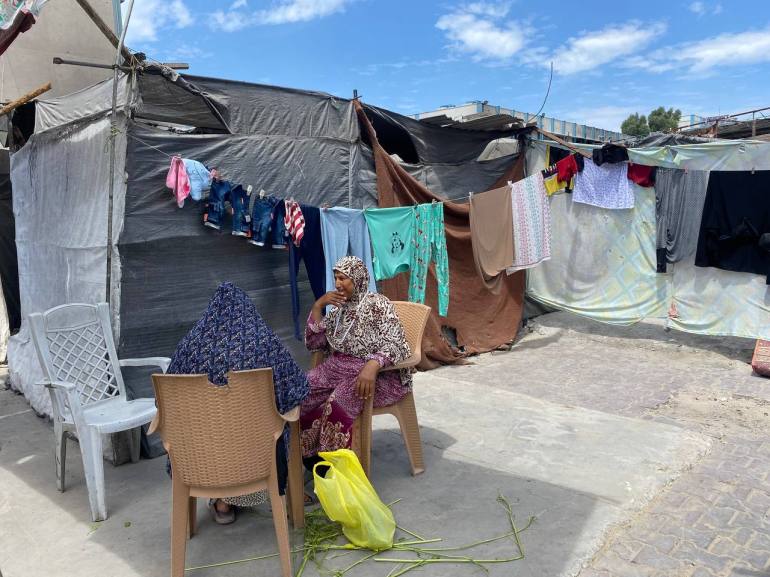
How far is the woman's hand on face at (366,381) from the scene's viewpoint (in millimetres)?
3045

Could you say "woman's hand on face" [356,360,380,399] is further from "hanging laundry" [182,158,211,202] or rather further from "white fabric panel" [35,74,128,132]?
"white fabric panel" [35,74,128,132]

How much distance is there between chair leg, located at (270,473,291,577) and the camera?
2.41 metres

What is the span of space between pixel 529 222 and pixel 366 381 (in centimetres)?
402

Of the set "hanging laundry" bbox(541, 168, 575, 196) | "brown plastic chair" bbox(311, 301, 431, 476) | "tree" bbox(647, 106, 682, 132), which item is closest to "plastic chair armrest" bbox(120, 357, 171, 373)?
"brown plastic chair" bbox(311, 301, 431, 476)

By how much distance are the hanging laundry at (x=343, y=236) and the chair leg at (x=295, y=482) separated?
2.18 m

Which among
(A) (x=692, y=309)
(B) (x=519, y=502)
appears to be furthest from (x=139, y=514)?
(A) (x=692, y=309)

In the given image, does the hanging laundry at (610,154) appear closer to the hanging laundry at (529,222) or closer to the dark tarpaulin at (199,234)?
the hanging laundry at (529,222)

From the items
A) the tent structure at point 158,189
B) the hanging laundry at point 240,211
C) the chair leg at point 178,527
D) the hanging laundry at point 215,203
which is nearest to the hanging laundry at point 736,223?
the tent structure at point 158,189

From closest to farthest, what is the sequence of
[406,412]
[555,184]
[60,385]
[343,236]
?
[60,385] → [406,412] → [343,236] → [555,184]

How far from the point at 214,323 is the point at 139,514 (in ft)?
4.56

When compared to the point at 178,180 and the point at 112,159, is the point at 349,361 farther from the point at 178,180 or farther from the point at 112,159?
the point at 112,159

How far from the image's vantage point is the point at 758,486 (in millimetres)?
3254

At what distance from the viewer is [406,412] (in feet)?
11.4

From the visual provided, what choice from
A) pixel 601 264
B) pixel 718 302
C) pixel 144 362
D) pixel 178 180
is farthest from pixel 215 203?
pixel 718 302
